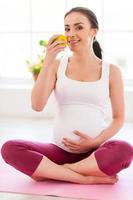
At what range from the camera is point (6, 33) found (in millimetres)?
4270

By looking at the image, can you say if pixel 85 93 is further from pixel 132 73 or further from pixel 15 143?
pixel 132 73

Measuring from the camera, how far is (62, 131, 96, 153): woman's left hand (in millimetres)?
2367

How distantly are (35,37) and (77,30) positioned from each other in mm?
1829

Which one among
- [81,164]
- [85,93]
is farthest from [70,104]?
[81,164]

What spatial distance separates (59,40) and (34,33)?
1947mm

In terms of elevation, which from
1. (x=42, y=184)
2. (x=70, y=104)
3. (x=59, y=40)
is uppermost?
(x=59, y=40)

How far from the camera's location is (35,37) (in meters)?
4.21

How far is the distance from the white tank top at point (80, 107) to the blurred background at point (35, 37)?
1.42 metres

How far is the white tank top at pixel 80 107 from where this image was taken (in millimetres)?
2398

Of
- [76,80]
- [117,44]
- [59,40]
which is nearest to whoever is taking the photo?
[59,40]

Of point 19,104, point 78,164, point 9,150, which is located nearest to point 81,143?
point 78,164

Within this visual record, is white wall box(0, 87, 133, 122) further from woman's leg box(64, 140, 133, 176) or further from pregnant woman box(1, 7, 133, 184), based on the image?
woman's leg box(64, 140, 133, 176)

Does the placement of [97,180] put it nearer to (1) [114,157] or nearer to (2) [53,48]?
(1) [114,157]

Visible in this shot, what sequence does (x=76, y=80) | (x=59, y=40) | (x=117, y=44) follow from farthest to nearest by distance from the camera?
(x=117, y=44)
(x=76, y=80)
(x=59, y=40)
